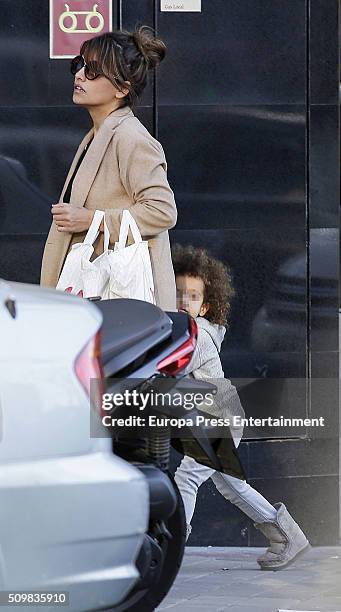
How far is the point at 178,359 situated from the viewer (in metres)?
4.77

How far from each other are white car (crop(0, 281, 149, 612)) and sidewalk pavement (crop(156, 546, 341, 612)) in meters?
1.85

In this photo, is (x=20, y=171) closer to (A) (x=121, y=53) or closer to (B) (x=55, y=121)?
(B) (x=55, y=121)

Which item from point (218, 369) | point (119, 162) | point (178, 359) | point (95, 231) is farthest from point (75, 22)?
point (178, 359)

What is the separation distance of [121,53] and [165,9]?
1782 mm

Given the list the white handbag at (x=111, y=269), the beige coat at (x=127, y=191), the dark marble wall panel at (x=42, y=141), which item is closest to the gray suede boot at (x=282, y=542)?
the beige coat at (x=127, y=191)

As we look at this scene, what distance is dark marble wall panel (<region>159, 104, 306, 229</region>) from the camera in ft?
24.9

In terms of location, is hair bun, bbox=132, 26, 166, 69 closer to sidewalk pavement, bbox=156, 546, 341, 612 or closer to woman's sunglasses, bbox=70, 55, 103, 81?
woman's sunglasses, bbox=70, 55, 103, 81

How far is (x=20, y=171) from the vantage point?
25.1 ft

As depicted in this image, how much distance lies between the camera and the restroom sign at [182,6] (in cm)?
756

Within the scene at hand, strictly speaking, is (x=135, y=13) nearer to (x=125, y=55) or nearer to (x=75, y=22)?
(x=75, y=22)

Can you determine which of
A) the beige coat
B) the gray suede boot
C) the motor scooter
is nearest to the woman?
the beige coat

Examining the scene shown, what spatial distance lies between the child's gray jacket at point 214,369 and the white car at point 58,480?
91.3 inches

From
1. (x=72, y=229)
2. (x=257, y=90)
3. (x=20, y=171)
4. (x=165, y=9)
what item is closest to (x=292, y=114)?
(x=257, y=90)

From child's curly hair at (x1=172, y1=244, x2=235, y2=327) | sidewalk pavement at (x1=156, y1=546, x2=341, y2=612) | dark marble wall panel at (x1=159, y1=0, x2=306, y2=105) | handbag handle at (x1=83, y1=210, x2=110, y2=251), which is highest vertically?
dark marble wall panel at (x1=159, y1=0, x2=306, y2=105)
